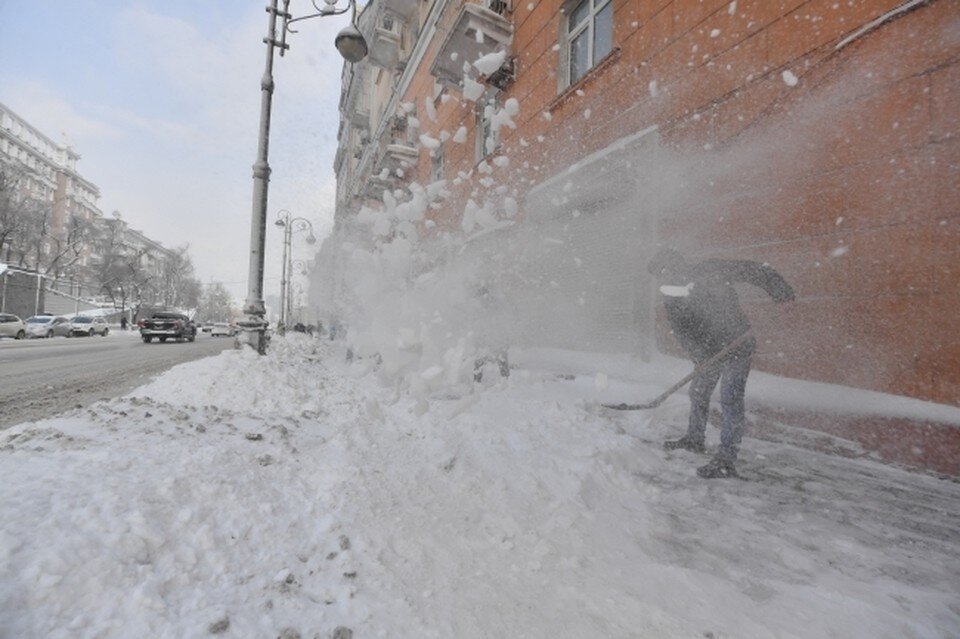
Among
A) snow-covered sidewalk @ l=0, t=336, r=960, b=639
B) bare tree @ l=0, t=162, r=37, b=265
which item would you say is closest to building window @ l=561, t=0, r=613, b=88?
snow-covered sidewalk @ l=0, t=336, r=960, b=639

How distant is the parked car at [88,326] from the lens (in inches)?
1111

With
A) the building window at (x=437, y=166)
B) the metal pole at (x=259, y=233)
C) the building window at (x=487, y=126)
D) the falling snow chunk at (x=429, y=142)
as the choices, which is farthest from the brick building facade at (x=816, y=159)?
the falling snow chunk at (x=429, y=142)

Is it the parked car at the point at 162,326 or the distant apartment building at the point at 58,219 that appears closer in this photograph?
the parked car at the point at 162,326

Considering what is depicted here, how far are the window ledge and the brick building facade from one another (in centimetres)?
2

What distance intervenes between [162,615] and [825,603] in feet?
7.55

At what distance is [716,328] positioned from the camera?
→ 3686mm

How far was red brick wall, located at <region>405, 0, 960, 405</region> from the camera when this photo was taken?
3.21 m

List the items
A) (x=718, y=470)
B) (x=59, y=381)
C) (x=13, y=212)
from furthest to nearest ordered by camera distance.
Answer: (x=13, y=212) → (x=59, y=381) → (x=718, y=470)

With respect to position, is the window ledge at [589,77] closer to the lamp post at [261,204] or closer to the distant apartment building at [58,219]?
the lamp post at [261,204]

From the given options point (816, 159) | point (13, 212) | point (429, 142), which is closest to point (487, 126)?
point (429, 142)

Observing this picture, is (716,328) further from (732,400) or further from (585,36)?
(585,36)

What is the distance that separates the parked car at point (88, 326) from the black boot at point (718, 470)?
3578cm

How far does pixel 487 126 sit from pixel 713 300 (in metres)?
8.07

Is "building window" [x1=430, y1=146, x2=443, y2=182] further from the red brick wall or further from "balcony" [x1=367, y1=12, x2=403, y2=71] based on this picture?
the red brick wall
